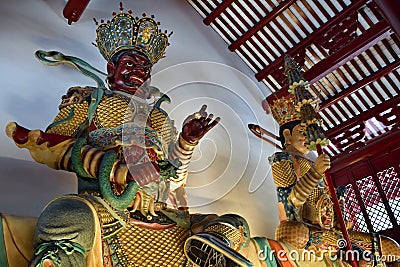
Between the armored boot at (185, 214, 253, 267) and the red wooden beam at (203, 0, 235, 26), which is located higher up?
the red wooden beam at (203, 0, 235, 26)

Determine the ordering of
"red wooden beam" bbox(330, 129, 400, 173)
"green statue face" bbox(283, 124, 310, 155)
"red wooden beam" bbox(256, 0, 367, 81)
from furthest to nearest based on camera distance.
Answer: "red wooden beam" bbox(256, 0, 367, 81) < "red wooden beam" bbox(330, 129, 400, 173) < "green statue face" bbox(283, 124, 310, 155)

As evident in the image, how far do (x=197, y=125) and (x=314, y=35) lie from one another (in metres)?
2.30

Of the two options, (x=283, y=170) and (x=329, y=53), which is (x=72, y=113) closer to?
(x=283, y=170)

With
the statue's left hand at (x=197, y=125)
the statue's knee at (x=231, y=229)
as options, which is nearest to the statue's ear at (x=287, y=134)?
the statue's left hand at (x=197, y=125)

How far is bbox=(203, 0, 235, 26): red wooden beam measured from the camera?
14.4 feet

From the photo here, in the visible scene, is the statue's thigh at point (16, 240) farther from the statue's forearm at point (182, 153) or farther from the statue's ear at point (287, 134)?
the statue's ear at point (287, 134)

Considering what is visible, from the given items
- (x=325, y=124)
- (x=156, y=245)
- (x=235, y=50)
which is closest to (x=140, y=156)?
(x=156, y=245)

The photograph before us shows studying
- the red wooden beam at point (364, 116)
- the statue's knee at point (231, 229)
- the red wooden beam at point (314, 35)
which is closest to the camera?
the statue's knee at point (231, 229)

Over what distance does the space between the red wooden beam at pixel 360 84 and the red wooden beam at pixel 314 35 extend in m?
0.57

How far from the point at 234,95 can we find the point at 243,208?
1108 mm

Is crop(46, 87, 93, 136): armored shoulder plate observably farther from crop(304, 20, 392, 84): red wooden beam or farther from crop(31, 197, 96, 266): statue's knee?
crop(304, 20, 392, 84): red wooden beam

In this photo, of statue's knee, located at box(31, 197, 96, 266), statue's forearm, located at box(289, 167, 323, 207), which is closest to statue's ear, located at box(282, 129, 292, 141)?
statue's forearm, located at box(289, 167, 323, 207)

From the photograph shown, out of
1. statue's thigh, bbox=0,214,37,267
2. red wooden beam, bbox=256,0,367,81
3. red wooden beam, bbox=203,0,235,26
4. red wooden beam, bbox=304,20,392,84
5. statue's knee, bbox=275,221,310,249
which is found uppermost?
red wooden beam, bbox=203,0,235,26

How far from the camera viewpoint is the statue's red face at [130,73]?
275 centimetres
